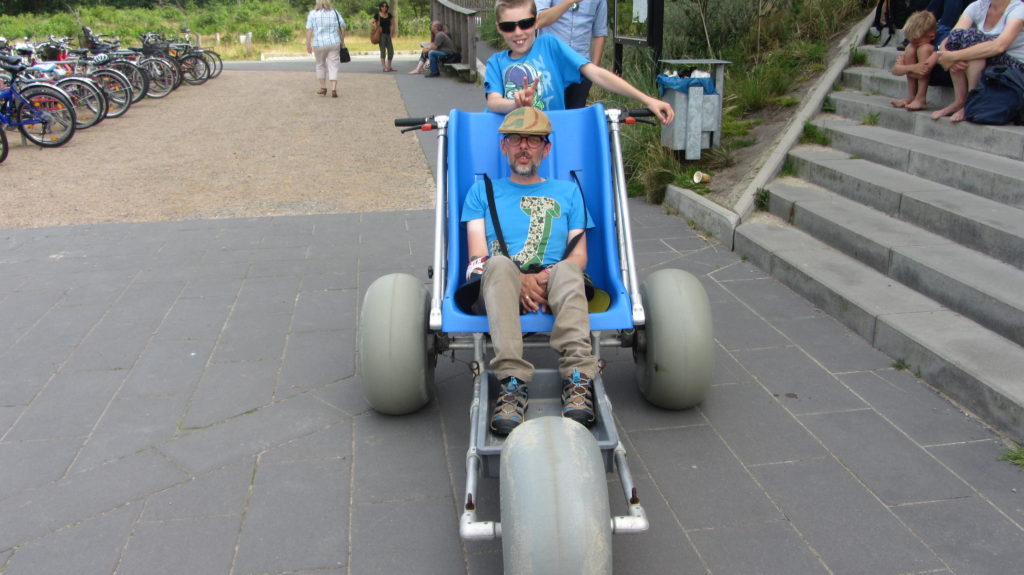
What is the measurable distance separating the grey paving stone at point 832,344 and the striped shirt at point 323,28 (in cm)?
1137

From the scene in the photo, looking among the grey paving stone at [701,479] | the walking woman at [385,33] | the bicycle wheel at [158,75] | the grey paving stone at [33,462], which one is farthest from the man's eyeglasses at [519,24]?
the walking woman at [385,33]

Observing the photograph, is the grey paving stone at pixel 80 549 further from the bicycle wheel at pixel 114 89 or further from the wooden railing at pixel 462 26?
the wooden railing at pixel 462 26

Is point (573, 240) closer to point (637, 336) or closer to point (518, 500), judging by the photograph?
point (637, 336)

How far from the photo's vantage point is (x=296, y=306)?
5.21m

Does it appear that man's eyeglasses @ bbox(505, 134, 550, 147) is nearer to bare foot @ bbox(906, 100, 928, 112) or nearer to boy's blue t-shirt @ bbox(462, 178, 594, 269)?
boy's blue t-shirt @ bbox(462, 178, 594, 269)

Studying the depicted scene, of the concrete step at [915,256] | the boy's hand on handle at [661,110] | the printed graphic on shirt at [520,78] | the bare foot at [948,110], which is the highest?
the printed graphic on shirt at [520,78]

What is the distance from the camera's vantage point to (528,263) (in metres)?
3.74

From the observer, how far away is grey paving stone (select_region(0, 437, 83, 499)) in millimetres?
3332

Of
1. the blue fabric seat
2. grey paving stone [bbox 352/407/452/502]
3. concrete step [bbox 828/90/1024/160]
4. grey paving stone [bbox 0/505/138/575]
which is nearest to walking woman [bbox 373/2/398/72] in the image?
concrete step [bbox 828/90/1024/160]

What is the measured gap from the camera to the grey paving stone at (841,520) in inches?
108

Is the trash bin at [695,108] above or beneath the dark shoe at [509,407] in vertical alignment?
above

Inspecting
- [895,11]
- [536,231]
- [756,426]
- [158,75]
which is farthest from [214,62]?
[756,426]

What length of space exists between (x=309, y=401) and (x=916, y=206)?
13.1 ft

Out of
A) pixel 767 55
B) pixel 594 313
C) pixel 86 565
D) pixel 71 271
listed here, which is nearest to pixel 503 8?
pixel 594 313
